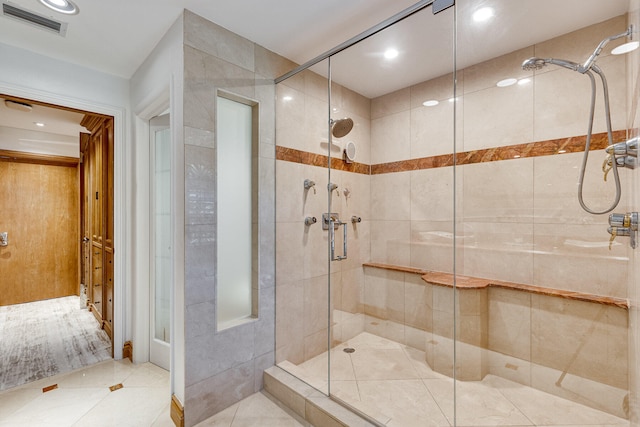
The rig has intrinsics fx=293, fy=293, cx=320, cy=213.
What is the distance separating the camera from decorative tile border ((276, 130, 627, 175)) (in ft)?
6.11

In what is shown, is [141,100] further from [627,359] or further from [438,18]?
[627,359]

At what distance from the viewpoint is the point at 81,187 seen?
4.12m

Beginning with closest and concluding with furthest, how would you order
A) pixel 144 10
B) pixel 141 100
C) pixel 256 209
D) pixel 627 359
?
1. pixel 627 359
2. pixel 144 10
3. pixel 256 209
4. pixel 141 100

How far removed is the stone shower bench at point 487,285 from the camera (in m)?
1.76

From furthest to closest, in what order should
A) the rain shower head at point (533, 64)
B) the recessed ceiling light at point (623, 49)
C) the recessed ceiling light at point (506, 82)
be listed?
the recessed ceiling light at point (506, 82) < the rain shower head at point (533, 64) < the recessed ceiling light at point (623, 49)

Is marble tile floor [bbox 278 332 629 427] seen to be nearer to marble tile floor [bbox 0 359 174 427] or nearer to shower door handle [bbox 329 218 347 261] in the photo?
shower door handle [bbox 329 218 347 261]

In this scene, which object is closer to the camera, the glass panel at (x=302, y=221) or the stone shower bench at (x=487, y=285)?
the stone shower bench at (x=487, y=285)

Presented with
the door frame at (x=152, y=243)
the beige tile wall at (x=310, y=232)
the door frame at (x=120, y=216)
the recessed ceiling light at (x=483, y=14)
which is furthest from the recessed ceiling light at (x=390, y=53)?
the door frame at (x=120, y=216)

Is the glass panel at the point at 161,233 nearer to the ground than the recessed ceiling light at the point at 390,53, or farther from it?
nearer to the ground

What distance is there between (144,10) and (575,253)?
121 inches

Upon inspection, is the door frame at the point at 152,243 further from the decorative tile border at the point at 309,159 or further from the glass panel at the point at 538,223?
the glass panel at the point at 538,223

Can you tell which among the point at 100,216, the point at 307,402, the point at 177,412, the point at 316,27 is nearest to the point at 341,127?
the point at 316,27

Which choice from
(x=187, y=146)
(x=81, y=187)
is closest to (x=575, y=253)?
(x=187, y=146)

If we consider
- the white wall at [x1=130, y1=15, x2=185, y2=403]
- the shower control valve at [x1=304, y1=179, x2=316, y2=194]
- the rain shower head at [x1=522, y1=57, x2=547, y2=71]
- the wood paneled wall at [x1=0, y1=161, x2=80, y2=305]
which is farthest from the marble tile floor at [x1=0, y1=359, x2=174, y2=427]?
the rain shower head at [x1=522, y1=57, x2=547, y2=71]
